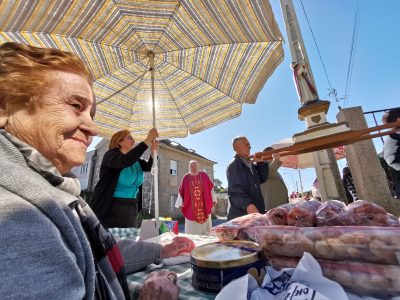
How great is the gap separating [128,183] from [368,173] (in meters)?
4.45

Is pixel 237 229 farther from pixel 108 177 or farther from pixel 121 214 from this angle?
pixel 108 177

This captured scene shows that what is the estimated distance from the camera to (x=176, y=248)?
4.09 ft

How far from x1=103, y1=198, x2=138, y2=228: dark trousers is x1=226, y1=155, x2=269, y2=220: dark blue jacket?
1276 mm

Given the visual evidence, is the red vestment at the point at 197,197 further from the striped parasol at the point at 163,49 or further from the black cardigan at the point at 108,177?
the black cardigan at the point at 108,177

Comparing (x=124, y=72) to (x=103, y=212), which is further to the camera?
(x=124, y=72)

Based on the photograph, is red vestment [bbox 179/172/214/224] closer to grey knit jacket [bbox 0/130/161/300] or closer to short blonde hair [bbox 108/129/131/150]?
short blonde hair [bbox 108/129/131/150]

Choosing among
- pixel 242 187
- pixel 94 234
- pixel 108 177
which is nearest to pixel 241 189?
pixel 242 187

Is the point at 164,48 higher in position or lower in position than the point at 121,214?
higher

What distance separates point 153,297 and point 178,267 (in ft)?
1.25

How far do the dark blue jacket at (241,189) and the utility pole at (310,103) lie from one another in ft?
3.96

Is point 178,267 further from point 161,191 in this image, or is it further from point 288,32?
point 161,191

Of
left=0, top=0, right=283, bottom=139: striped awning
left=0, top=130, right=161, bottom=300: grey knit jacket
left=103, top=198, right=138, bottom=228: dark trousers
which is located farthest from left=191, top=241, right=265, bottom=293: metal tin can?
left=0, top=0, right=283, bottom=139: striped awning

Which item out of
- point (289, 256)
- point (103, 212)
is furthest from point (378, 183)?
point (103, 212)

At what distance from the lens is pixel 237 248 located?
0.87 meters
